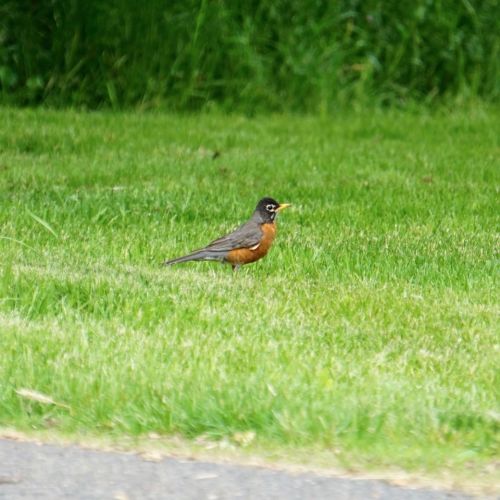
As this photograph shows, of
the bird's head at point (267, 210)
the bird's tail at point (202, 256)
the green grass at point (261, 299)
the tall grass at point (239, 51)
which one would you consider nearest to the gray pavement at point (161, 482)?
the green grass at point (261, 299)

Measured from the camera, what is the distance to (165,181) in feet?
33.9

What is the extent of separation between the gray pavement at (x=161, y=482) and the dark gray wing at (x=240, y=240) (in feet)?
9.23

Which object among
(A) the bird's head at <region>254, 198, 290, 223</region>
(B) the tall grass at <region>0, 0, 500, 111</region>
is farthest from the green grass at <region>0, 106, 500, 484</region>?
(B) the tall grass at <region>0, 0, 500, 111</region>

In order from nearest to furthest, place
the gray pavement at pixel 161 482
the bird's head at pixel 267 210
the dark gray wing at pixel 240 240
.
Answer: the gray pavement at pixel 161 482 < the dark gray wing at pixel 240 240 < the bird's head at pixel 267 210

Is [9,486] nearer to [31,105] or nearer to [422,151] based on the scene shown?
[422,151]

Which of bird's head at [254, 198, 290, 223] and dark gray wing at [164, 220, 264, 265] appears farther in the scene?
bird's head at [254, 198, 290, 223]

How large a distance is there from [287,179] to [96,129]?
2.85 metres

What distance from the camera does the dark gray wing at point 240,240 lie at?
7.26 m

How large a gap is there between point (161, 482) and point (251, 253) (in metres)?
3.11

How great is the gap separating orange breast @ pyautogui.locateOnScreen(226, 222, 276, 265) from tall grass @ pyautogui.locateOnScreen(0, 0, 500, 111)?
7.46 m

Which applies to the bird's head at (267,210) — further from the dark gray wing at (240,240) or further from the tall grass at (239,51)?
the tall grass at (239,51)

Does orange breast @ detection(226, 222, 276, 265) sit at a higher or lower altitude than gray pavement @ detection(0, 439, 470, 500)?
lower

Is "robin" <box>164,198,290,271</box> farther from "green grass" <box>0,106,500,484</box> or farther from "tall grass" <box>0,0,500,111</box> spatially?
"tall grass" <box>0,0,500,111</box>

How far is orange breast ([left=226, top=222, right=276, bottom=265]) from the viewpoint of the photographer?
7277mm
